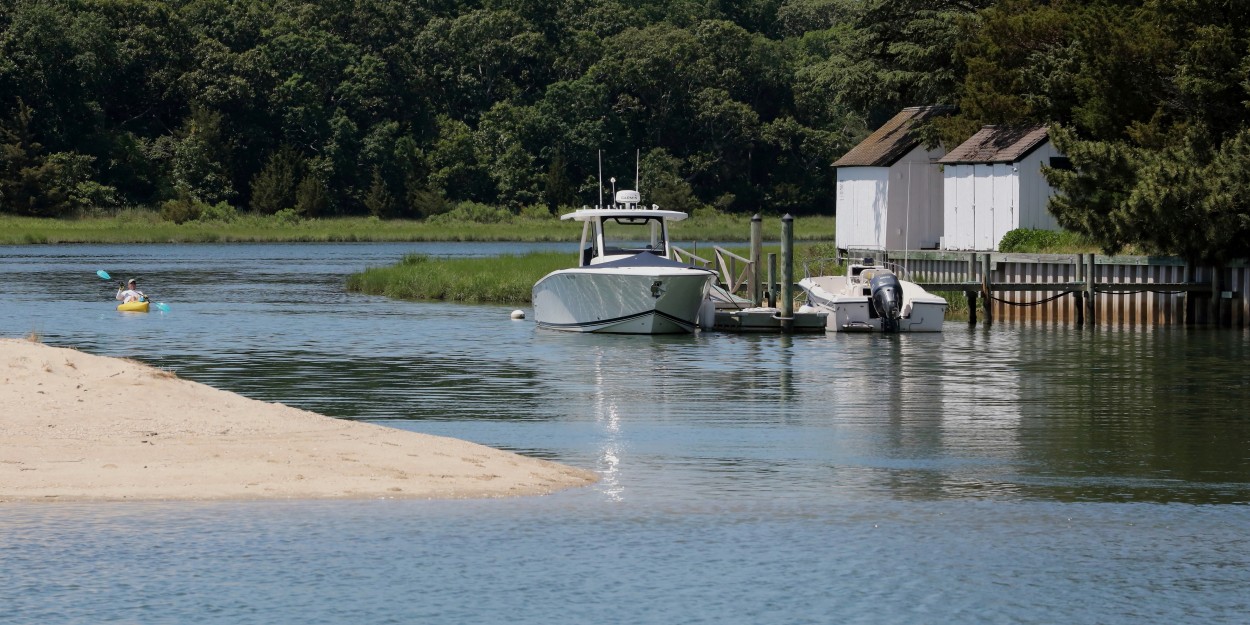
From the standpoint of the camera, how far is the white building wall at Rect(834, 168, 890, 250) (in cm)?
6134

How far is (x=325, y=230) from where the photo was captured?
4963 inches

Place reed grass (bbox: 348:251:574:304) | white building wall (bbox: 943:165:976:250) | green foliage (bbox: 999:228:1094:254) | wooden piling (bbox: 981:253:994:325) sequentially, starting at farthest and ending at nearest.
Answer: reed grass (bbox: 348:251:574:304) < white building wall (bbox: 943:165:976:250) < green foliage (bbox: 999:228:1094:254) < wooden piling (bbox: 981:253:994:325)

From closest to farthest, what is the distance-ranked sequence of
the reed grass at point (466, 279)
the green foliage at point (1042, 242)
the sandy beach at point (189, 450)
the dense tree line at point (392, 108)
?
the sandy beach at point (189, 450)
the green foliage at point (1042, 242)
the reed grass at point (466, 279)
the dense tree line at point (392, 108)

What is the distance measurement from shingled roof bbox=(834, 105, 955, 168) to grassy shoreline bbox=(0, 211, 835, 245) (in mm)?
49014

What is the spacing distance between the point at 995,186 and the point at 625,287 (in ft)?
49.5

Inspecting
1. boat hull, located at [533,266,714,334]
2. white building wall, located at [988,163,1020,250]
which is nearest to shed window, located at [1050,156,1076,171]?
white building wall, located at [988,163,1020,250]

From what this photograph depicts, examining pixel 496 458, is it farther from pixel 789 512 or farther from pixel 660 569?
pixel 660 569

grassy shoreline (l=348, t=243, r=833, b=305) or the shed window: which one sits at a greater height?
the shed window

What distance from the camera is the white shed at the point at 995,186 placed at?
51500 millimetres

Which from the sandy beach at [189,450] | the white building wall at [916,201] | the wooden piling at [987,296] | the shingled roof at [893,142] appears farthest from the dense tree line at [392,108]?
the sandy beach at [189,450]

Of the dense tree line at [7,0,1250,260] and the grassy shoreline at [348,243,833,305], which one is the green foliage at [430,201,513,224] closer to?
the dense tree line at [7,0,1250,260]

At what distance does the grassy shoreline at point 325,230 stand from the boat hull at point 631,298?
72.2m

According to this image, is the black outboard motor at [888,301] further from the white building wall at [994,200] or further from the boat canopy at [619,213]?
the white building wall at [994,200]

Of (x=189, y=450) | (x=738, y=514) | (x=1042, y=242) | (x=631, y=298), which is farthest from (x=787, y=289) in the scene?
(x=738, y=514)
